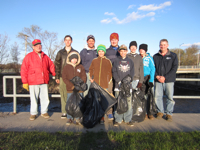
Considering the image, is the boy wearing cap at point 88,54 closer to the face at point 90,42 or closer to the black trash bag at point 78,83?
the face at point 90,42

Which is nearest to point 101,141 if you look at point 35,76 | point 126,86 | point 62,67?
point 126,86

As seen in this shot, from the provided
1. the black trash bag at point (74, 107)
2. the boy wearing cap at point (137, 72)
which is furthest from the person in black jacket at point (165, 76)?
the black trash bag at point (74, 107)

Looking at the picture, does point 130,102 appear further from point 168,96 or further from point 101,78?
point 168,96

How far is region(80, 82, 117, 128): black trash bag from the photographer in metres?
3.09

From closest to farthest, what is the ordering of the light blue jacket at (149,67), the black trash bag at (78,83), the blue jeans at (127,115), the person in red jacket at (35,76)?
the black trash bag at (78,83), the blue jeans at (127,115), the person in red jacket at (35,76), the light blue jacket at (149,67)

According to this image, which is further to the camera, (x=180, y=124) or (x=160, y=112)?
(x=160, y=112)

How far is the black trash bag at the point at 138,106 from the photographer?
3.47 m

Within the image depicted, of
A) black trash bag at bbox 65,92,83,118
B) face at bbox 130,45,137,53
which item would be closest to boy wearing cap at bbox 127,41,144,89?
face at bbox 130,45,137,53

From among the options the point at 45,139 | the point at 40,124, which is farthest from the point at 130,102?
the point at 40,124

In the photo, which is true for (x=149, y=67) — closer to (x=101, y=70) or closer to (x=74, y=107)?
(x=101, y=70)

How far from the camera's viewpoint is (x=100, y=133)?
2.81 metres

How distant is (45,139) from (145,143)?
5.78ft

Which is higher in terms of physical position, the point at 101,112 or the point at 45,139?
the point at 101,112

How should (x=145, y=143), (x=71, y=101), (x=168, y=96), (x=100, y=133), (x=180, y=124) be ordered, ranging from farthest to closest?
(x=168, y=96)
(x=180, y=124)
(x=71, y=101)
(x=100, y=133)
(x=145, y=143)
